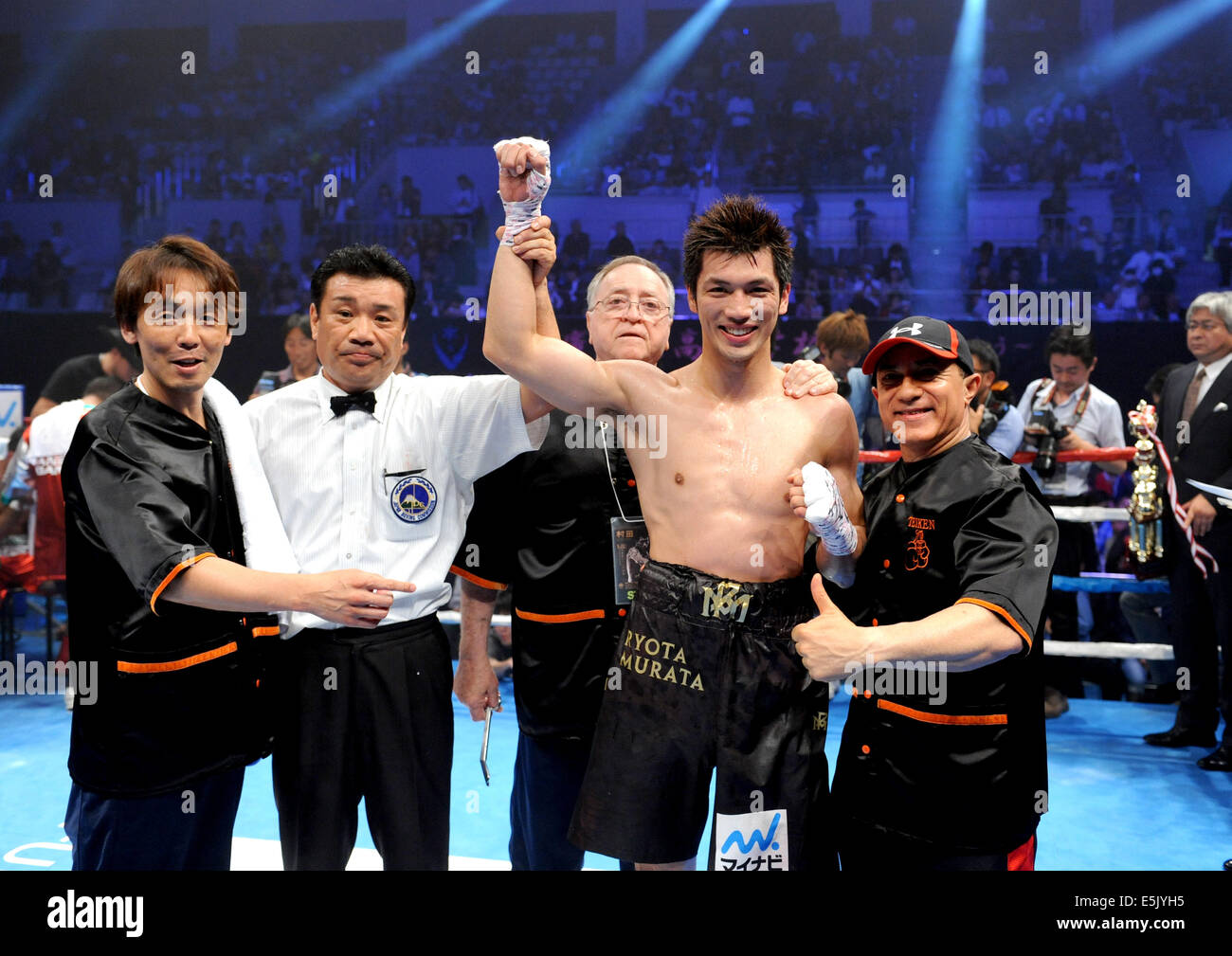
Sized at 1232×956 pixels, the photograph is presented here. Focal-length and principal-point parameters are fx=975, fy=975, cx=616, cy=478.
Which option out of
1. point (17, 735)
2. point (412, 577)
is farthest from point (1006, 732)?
point (17, 735)

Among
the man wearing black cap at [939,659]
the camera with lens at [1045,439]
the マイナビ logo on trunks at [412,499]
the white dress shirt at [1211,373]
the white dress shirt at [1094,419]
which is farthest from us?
the white dress shirt at [1094,419]

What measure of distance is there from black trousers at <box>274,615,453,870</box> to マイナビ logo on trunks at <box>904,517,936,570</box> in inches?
38.1

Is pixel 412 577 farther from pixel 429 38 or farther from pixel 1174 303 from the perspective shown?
pixel 429 38

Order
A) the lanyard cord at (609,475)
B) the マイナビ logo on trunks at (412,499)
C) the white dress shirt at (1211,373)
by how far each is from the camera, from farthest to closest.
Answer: the white dress shirt at (1211,373), the lanyard cord at (609,475), the マイナビ logo on trunks at (412,499)

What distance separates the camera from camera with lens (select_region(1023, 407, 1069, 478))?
181 inches

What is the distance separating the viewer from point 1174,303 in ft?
27.2

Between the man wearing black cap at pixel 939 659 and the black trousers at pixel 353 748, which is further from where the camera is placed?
the black trousers at pixel 353 748

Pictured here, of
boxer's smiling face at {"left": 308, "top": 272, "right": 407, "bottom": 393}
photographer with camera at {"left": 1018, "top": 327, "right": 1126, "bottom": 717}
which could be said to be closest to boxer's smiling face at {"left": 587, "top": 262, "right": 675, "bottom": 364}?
boxer's smiling face at {"left": 308, "top": 272, "right": 407, "bottom": 393}

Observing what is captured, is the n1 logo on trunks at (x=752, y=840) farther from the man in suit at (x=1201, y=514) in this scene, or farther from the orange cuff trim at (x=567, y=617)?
the man in suit at (x=1201, y=514)

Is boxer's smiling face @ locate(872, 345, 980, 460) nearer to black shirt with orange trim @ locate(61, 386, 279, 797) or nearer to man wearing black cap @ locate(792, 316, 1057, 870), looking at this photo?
man wearing black cap @ locate(792, 316, 1057, 870)

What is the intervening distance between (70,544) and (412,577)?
63 cm

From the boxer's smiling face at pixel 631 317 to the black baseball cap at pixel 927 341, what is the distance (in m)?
0.62

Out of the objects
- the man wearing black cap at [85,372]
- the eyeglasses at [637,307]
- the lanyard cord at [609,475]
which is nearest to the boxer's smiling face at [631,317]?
the eyeglasses at [637,307]

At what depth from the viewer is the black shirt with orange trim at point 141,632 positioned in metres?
1.76
